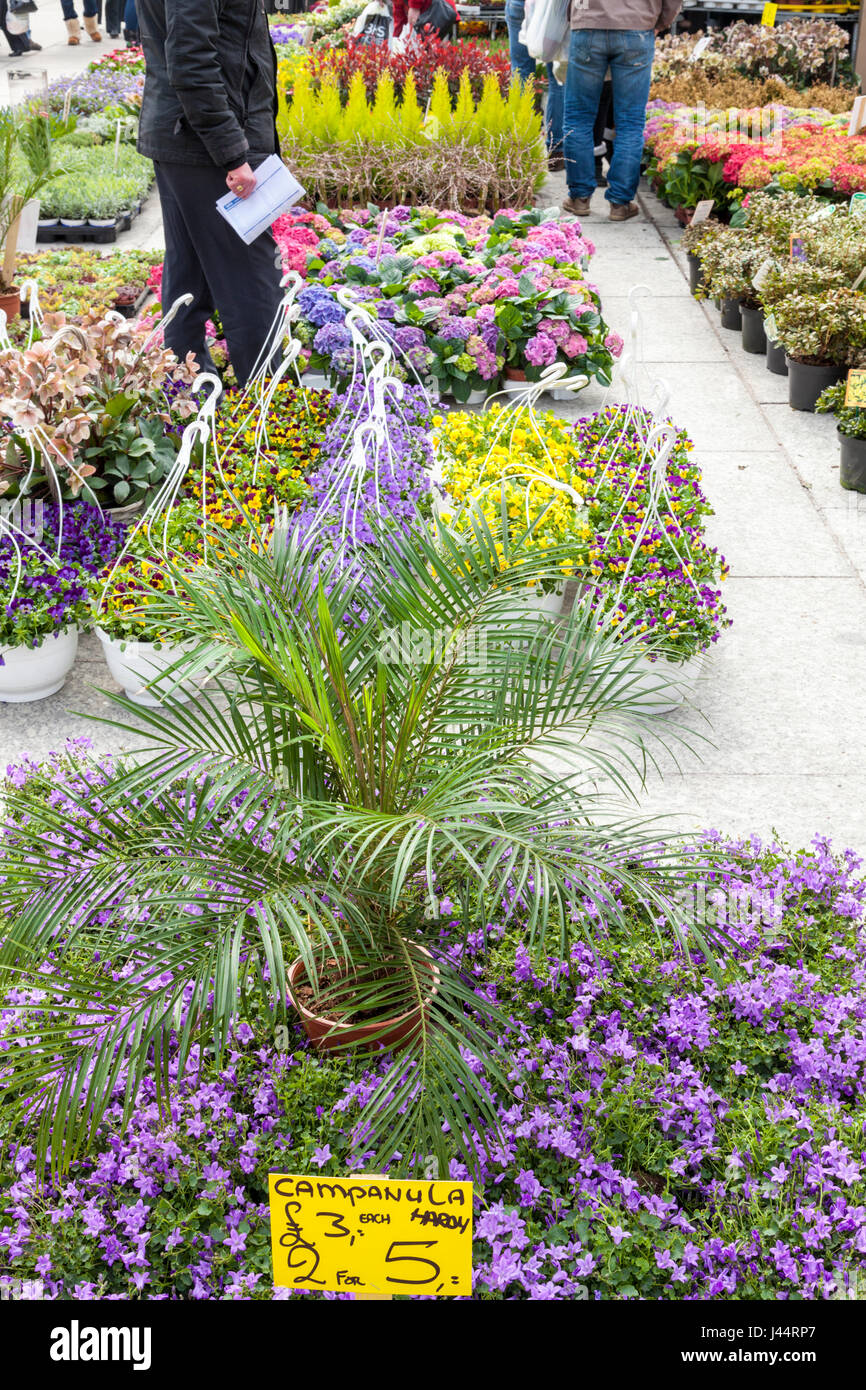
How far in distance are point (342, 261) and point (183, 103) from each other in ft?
5.96

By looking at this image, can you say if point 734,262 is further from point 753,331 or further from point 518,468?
point 518,468

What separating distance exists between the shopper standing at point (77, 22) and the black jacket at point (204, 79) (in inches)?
545

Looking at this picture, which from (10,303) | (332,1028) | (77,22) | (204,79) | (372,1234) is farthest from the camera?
(77,22)

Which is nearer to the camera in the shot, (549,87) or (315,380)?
(315,380)

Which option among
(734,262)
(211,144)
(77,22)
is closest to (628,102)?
(734,262)

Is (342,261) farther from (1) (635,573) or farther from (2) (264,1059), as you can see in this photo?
(2) (264,1059)

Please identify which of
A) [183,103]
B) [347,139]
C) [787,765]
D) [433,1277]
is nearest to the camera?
[433,1277]

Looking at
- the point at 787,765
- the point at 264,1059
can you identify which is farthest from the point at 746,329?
the point at 264,1059

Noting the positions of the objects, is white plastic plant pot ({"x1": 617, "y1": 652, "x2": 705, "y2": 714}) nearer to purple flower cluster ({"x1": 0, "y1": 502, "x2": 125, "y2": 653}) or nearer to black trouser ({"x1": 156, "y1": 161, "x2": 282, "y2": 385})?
purple flower cluster ({"x1": 0, "y1": 502, "x2": 125, "y2": 653})

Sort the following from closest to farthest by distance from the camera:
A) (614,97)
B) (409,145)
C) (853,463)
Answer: (853,463)
(409,145)
(614,97)

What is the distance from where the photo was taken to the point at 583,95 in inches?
290

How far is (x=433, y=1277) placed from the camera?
64.2 inches

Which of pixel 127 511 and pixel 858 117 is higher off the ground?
pixel 858 117

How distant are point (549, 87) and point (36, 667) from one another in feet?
24.6
